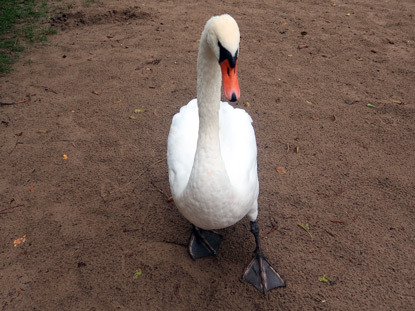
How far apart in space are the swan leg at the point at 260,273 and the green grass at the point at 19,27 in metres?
3.93

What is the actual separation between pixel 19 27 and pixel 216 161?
505cm

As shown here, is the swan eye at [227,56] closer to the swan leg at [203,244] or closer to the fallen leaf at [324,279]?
the swan leg at [203,244]

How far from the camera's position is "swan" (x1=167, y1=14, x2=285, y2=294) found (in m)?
1.74

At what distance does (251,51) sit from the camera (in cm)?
500

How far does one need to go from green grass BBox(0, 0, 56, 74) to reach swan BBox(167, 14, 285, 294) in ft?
11.4

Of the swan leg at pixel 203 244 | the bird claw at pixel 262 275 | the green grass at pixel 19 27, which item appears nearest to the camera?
the bird claw at pixel 262 275

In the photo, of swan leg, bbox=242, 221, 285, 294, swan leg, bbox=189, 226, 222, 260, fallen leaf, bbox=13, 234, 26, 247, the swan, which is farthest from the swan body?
fallen leaf, bbox=13, 234, 26, 247

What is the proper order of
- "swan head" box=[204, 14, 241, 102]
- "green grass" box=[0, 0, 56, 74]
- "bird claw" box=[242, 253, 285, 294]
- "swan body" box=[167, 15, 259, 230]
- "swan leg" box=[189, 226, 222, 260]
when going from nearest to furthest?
"swan head" box=[204, 14, 241, 102] → "swan body" box=[167, 15, 259, 230] → "bird claw" box=[242, 253, 285, 294] → "swan leg" box=[189, 226, 222, 260] → "green grass" box=[0, 0, 56, 74]

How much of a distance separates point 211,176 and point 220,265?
90 centimetres

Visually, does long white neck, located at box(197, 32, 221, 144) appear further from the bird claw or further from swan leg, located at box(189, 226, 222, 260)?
the bird claw

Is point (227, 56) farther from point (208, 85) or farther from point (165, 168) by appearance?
point (165, 168)

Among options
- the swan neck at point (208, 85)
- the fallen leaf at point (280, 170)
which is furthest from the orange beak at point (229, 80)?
the fallen leaf at point (280, 170)

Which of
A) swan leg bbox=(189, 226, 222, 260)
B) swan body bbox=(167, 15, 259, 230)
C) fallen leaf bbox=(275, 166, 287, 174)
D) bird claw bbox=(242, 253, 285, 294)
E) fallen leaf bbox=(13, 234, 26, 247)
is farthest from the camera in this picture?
fallen leaf bbox=(275, 166, 287, 174)

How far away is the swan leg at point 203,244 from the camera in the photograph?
2.57 meters
